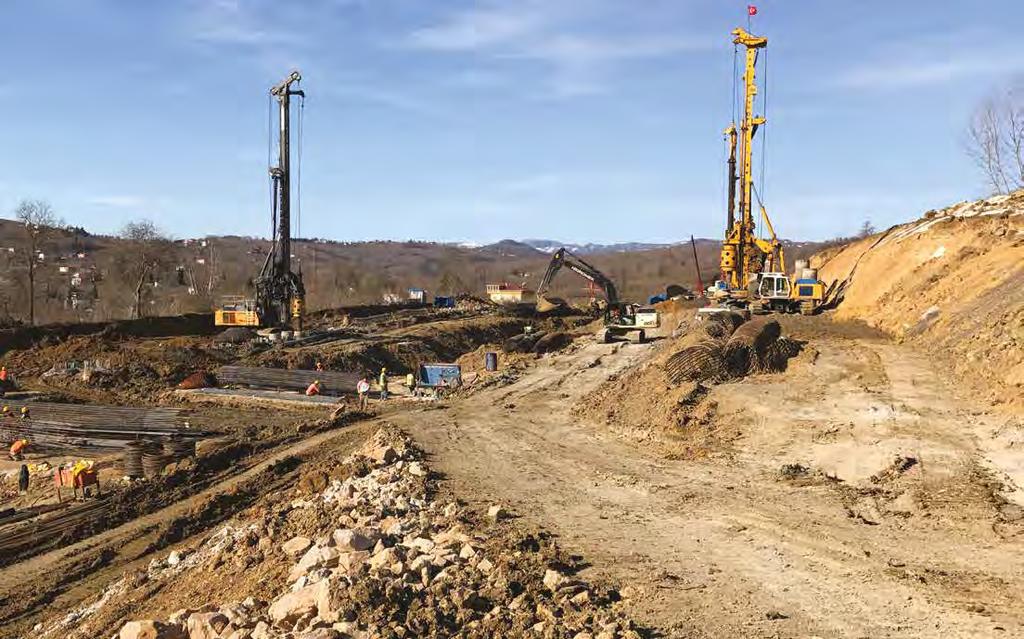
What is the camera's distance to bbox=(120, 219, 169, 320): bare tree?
63375mm

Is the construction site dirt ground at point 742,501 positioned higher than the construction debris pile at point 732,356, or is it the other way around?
the construction debris pile at point 732,356

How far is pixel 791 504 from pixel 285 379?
948 inches

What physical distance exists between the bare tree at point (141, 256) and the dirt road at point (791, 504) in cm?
5013

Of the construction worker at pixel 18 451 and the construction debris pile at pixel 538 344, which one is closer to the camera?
the construction worker at pixel 18 451

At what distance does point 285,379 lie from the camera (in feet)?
106

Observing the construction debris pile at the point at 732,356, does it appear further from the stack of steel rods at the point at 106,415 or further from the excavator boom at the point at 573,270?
the excavator boom at the point at 573,270

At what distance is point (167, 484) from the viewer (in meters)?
18.6

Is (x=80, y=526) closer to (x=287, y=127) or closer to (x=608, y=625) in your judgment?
(x=608, y=625)

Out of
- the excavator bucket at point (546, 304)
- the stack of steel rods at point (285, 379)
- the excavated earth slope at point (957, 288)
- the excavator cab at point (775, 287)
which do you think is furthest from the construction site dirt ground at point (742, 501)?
the excavator bucket at point (546, 304)

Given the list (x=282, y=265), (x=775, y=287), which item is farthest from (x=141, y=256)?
(x=775, y=287)

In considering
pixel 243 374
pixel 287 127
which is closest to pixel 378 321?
pixel 287 127

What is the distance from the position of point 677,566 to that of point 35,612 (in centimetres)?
1030

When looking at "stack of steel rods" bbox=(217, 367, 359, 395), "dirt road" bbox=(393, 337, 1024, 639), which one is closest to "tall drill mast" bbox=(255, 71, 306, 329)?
"stack of steel rods" bbox=(217, 367, 359, 395)

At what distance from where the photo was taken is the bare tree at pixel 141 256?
208ft
